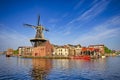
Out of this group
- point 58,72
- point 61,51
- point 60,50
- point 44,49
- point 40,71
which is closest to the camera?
point 58,72

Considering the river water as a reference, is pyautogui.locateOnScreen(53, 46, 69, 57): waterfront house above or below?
above

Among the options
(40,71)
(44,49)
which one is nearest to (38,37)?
(44,49)

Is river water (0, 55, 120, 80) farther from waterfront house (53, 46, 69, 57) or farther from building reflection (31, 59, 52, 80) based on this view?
waterfront house (53, 46, 69, 57)

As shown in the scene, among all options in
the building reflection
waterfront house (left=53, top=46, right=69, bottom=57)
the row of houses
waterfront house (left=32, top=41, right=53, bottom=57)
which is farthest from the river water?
waterfront house (left=53, top=46, right=69, bottom=57)

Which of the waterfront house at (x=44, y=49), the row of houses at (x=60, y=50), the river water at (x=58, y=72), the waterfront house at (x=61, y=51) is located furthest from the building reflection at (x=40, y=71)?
the waterfront house at (x=61, y=51)

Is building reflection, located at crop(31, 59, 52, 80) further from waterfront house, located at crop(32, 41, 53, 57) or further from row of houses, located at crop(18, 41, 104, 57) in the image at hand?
row of houses, located at crop(18, 41, 104, 57)

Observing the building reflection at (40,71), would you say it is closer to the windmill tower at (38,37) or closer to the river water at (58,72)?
the river water at (58,72)

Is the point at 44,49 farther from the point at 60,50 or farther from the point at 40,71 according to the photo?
the point at 40,71

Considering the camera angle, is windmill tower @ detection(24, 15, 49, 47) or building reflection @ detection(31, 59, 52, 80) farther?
windmill tower @ detection(24, 15, 49, 47)

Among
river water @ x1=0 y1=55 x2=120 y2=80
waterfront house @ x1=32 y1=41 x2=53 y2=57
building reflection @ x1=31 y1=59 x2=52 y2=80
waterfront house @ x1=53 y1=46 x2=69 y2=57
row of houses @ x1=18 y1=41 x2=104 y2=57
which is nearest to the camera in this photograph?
building reflection @ x1=31 y1=59 x2=52 y2=80

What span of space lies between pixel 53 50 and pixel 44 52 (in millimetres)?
16881

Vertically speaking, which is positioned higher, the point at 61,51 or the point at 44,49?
the point at 44,49

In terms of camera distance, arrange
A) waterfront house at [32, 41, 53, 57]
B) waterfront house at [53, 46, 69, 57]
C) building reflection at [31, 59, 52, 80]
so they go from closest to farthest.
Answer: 1. building reflection at [31, 59, 52, 80]
2. waterfront house at [32, 41, 53, 57]
3. waterfront house at [53, 46, 69, 57]

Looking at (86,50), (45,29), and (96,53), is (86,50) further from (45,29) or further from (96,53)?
(45,29)
